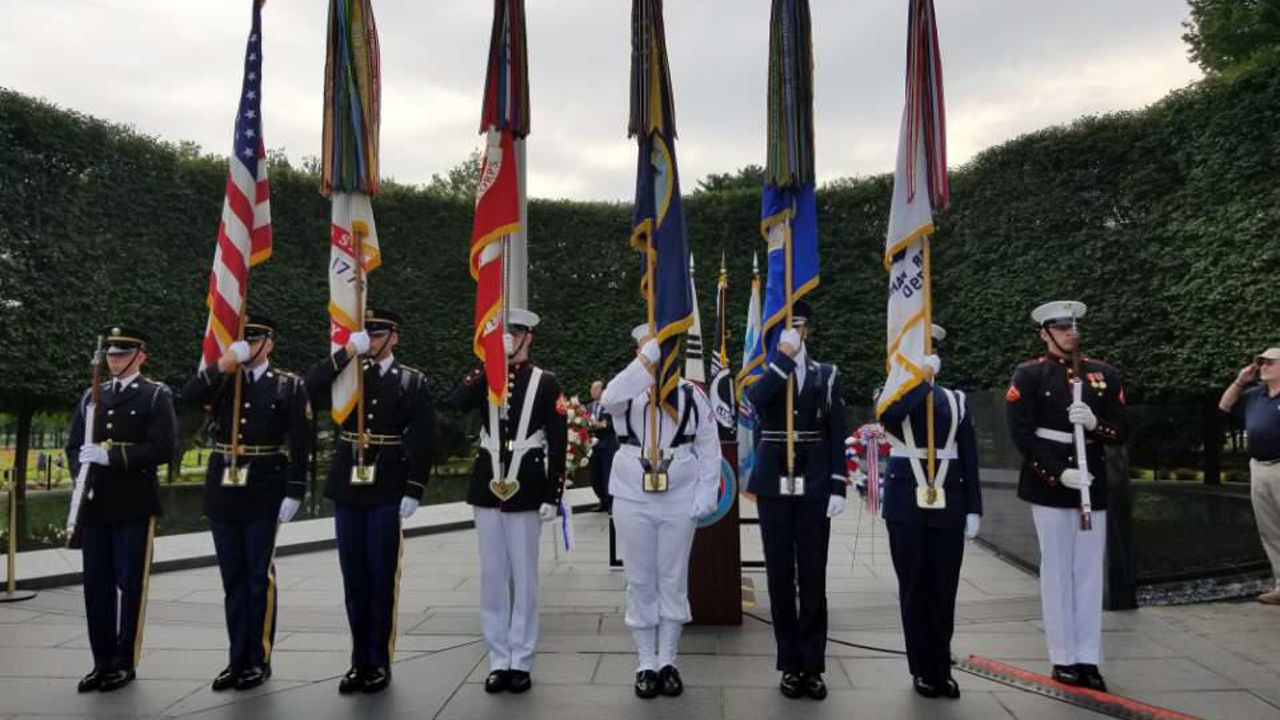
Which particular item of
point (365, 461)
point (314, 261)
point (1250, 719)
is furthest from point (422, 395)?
point (314, 261)

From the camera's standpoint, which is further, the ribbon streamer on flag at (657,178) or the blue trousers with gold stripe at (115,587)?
the ribbon streamer on flag at (657,178)

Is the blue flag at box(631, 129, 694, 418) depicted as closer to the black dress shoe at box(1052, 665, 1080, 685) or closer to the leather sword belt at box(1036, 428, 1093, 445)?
the leather sword belt at box(1036, 428, 1093, 445)

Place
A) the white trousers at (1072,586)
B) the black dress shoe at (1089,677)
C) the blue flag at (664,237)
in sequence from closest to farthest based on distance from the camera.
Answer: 1. the black dress shoe at (1089,677)
2. the white trousers at (1072,586)
3. the blue flag at (664,237)

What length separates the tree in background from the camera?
21281 millimetres

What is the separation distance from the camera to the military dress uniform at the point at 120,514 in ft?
16.9

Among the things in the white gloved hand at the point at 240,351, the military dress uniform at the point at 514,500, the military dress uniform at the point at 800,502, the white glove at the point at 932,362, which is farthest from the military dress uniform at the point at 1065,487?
the white gloved hand at the point at 240,351

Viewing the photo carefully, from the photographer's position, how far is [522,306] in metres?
6.15

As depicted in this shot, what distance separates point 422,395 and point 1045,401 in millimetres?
3872

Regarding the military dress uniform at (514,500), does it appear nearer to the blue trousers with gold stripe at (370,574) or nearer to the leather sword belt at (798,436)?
the blue trousers with gold stripe at (370,574)

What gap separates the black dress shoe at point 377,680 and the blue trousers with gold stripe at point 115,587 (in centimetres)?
145

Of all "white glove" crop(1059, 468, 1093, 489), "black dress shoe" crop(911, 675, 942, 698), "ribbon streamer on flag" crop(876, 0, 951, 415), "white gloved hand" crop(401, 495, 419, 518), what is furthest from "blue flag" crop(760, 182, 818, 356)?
"white gloved hand" crop(401, 495, 419, 518)

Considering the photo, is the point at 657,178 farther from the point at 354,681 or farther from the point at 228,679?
the point at 228,679

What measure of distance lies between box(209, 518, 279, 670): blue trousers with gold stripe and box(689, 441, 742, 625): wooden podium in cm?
301

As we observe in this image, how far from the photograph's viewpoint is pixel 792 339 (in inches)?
196
